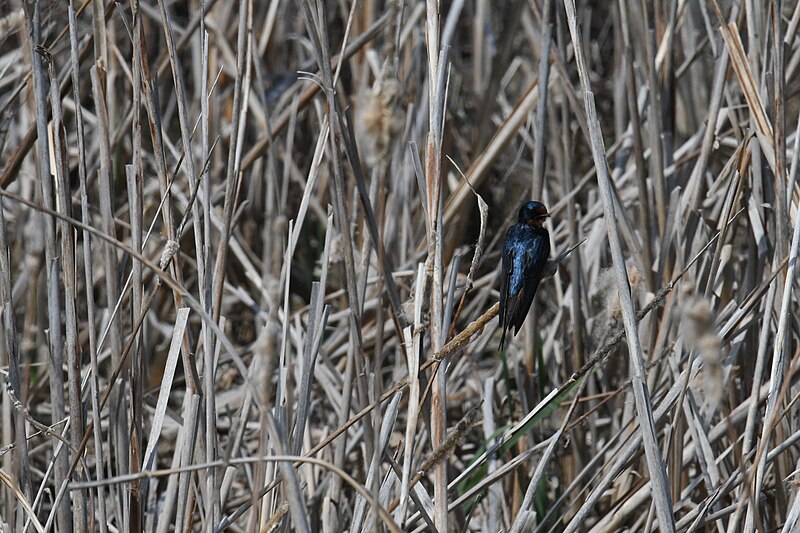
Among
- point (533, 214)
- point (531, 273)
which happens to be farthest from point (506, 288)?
point (533, 214)

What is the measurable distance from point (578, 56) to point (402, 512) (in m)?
0.68

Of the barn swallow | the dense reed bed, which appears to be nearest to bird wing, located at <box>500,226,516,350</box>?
the barn swallow

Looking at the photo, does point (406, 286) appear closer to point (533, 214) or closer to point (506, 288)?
point (533, 214)

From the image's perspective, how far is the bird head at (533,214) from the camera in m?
2.00

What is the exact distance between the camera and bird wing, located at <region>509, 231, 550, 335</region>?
1830 millimetres

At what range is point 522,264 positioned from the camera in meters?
1.95

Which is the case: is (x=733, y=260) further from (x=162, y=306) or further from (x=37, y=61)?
(x=162, y=306)

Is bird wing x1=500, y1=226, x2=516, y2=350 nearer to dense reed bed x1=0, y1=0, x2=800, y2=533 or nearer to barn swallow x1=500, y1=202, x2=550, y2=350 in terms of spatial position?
barn swallow x1=500, y1=202, x2=550, y2=350

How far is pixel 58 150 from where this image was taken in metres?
1.35

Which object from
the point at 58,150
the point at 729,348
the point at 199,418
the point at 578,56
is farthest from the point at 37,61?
the point at 729,348

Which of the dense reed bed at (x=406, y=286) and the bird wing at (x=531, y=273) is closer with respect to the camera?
the dense reed bed at (x=406, y=286)

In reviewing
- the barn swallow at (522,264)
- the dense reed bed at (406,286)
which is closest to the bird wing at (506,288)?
the barn swallow at (522,264)

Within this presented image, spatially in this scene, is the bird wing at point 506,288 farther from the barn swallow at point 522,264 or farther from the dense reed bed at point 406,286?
the dense reed bed at point 406,286

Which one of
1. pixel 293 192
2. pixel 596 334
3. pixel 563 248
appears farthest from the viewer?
pixel 293 192
